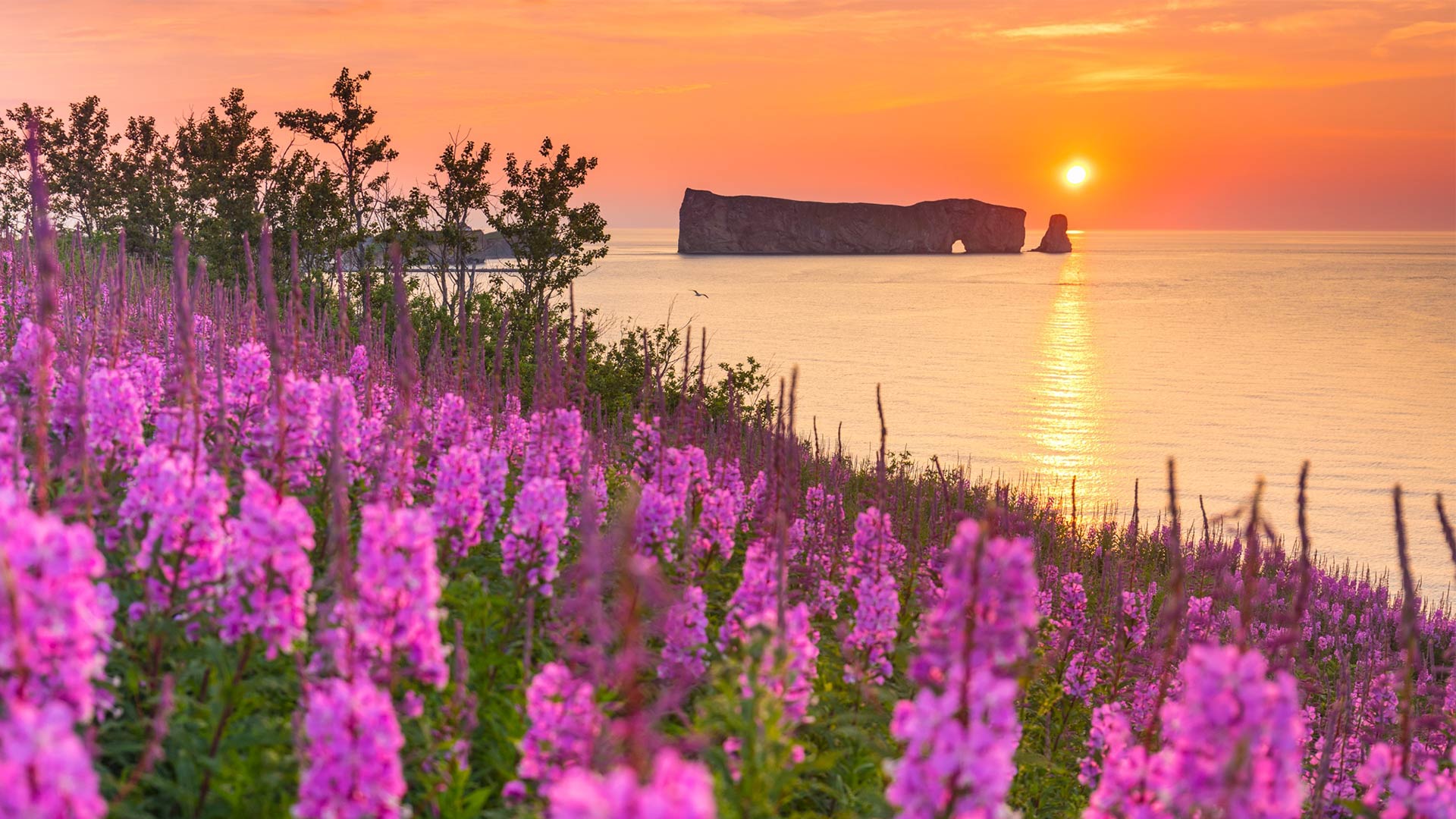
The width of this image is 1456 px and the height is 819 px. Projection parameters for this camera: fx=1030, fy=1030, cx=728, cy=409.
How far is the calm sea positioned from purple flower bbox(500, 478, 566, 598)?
1612 centimetres

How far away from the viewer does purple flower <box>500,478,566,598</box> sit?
219 inches

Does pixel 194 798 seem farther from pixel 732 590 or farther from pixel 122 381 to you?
pixel 732 590

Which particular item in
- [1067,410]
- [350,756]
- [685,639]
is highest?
[350,756]

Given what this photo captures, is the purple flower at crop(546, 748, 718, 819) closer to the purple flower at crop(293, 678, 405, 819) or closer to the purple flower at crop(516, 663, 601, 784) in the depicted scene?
the purple flower at crop(293, 678, 405, 819)

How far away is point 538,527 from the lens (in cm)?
565

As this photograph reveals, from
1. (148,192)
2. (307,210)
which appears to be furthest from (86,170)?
(307,210)

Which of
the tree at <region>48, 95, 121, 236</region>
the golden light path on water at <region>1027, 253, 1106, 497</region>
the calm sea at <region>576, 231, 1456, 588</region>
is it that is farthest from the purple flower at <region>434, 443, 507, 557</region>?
the tree at <region>48, 95, 121, 236</region>

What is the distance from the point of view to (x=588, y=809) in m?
2.23

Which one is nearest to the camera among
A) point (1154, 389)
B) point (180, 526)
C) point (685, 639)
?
point (180, 526)

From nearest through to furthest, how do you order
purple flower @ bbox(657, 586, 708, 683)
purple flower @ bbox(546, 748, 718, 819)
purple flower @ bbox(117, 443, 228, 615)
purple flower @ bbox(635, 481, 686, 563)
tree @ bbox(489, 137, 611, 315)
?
purple flower @ bbox(546, 748, 718, 819), purple flower @ bbox(117, 443, 228, 615), purple flower @ bbox(657, 586, 708, 683), purple flower @ bbox(635, 481, 686, 563), tree @ bbox(489, 137, 611, 315)

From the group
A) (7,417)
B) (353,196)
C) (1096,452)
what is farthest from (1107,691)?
(1096,452)

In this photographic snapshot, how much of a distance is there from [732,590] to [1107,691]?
4433mm

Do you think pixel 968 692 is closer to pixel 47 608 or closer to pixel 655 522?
pixel 47 608

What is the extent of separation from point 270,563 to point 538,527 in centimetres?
185
